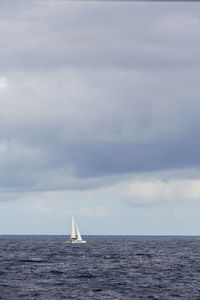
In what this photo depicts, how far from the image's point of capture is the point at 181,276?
3563 inches

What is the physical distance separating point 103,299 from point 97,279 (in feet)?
65.7

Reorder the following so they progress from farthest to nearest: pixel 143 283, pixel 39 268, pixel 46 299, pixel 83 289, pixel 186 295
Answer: pixel 39 268 → pixel 143 283 → pixel 83 289 → pixel 186 295 → pixel 46 299

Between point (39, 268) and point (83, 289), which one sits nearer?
point (83, 289)

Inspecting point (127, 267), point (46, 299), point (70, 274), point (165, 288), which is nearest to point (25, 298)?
point (46, 299)

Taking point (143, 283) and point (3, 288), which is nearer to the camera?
point (3, 288)

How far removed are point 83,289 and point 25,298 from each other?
11.1m

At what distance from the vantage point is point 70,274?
9288 centimetres

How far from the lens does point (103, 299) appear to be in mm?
65812

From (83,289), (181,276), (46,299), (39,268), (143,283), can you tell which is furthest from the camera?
(39,268)

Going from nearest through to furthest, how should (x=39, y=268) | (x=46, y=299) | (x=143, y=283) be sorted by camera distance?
(x=46, y=299), (x=143, y=283), (x=39, y=268)

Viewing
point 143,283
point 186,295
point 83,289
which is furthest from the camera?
point 143,283

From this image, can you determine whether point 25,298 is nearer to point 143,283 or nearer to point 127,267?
point 143,283

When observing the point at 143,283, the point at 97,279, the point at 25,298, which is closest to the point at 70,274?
the point at 97,279

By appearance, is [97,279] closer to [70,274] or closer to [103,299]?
[70,274]
